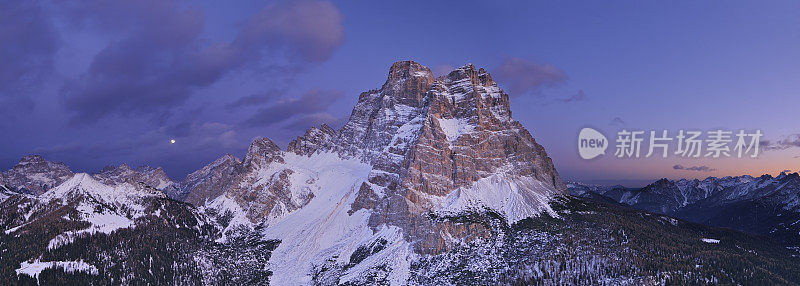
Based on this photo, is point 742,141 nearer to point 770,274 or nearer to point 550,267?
point 770,274

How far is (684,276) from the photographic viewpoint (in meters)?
178

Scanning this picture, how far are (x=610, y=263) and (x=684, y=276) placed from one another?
1098 inches

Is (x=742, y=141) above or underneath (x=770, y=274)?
above

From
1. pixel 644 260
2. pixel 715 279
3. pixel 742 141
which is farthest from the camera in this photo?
pixel 644 260

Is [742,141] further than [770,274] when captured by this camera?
No

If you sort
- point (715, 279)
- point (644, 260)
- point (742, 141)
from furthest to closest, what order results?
1. point (644, 260)
2. point (715, 279)
3. point (742, 141)

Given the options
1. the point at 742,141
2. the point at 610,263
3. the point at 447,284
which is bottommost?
the point at 447,284

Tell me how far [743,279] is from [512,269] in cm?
9522

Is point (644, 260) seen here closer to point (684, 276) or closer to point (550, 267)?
point (684, 276)

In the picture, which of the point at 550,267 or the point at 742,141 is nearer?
the point at 742,141

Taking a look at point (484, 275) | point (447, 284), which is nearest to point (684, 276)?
point (484, 275)

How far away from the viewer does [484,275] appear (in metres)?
199

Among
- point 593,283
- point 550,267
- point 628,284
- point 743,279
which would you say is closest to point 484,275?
point 550,267

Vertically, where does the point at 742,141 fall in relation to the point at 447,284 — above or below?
above
